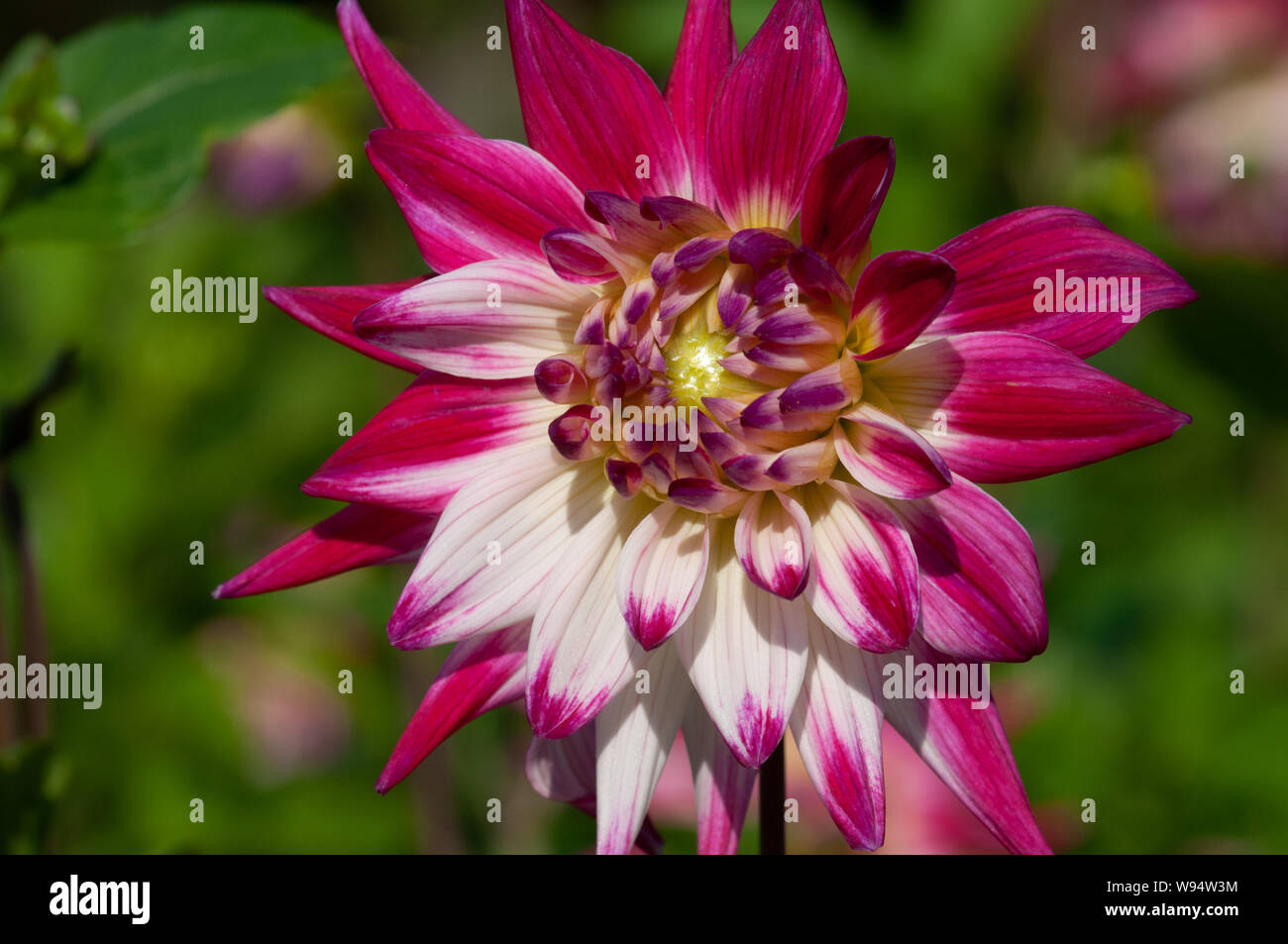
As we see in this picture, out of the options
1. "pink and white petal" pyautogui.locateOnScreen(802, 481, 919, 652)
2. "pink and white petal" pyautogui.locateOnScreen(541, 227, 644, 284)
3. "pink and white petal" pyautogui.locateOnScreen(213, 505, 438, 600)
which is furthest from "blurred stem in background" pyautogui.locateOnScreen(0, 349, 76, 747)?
"pink and white petal" pyautogui.locateOnScreen(802, 481, 919, 652)

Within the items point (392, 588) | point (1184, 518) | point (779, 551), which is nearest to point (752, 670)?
point (779, 551)

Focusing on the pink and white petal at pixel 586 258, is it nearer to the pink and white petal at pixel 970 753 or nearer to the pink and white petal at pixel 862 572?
the pink and white petal at pixel 862 572

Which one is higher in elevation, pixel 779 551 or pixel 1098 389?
pixel 1098 389

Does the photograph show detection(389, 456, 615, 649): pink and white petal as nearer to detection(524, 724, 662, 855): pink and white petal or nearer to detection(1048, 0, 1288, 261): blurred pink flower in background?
detection(524, 724, 662, 855): pink and white petal

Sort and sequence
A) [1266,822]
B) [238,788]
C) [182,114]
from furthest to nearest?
[238,788], [1266,822], [182,114]

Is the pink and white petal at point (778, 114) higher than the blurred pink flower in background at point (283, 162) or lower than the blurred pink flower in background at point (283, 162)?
lower

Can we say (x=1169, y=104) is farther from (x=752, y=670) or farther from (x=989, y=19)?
(x=752, y=670)

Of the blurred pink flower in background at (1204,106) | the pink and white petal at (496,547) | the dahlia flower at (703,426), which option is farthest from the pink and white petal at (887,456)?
the blurred pink flower in background at (1204,106)

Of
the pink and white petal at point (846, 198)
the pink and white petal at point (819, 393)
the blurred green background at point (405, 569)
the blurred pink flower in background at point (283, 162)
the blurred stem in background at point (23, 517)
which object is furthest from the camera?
the blurred pink flower in background at point (283, 162)

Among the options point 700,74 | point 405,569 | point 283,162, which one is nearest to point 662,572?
point 700,74
